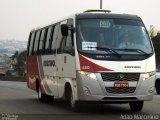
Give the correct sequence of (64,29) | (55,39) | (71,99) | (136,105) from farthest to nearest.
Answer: (55,39) < (136,105) < (64,29) < (71,99)

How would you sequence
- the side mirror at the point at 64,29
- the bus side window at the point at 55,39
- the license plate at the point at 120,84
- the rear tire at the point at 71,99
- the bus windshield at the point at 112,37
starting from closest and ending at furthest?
1. the license plate at the point at 120,84
2. the bus windshield at the point at 112,37
3. the rear tire at the point at 71,99
4. the side mirror at the point at 64,29
5. the bus side window at the point at 55,39

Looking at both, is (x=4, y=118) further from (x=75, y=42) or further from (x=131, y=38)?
(x=131, y=38)

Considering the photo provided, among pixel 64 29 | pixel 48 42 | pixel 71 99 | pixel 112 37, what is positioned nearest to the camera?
pixel 112 37

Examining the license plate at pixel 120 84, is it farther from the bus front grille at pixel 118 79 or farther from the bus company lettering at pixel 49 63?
the bus company lettering at pixel 49 63

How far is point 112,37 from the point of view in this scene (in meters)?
14.7

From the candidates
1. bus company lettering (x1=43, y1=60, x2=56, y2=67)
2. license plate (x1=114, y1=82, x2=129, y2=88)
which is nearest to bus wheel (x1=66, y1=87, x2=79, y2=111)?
license plate (x1=114, y1=82, x2=129, y2=88)

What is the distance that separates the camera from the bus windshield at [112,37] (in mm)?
14344

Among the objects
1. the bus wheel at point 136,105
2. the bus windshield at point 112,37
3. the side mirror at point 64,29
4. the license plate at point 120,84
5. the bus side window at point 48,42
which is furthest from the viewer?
the bus side window at point 48,42

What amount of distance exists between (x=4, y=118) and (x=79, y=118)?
6.43 feet

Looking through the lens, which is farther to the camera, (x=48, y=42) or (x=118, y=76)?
(x=48, y=42)

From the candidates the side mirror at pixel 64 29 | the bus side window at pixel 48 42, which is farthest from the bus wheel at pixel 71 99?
the bus side window at pixel 48 42

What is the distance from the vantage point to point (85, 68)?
14047mm

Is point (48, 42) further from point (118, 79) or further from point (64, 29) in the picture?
point (118, 79)

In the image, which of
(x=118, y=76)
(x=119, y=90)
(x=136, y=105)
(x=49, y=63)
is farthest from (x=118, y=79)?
(x=49, y=63)
